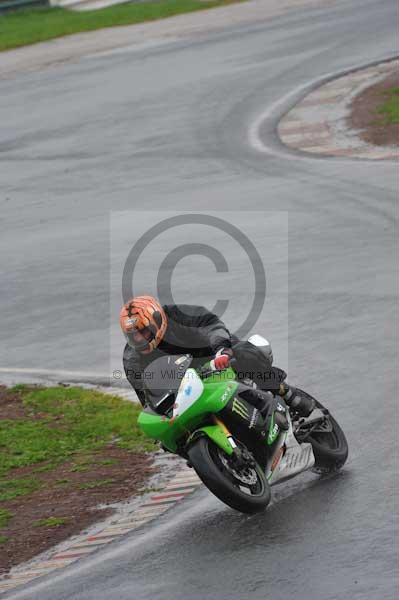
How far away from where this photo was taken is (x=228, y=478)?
26.6 feet

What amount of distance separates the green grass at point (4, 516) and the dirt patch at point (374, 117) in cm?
1347

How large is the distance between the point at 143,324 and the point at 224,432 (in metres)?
1.01

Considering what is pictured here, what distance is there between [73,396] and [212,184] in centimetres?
854

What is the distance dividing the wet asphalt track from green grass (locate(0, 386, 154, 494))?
1.12 m

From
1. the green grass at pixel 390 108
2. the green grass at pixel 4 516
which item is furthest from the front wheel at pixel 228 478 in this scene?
the green grass at pixel 390 108

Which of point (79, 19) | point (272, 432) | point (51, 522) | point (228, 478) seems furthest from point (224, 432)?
point (79, 19)

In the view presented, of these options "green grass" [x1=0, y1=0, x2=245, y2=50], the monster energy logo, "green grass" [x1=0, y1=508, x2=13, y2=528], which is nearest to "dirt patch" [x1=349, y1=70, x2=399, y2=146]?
"green grass" [x1=0, y1=0, x2=245, y2=50]

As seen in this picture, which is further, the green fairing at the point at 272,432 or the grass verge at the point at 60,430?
the grass verge at the point at 60,430

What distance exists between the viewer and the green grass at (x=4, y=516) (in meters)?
9.27

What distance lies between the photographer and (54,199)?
797 inches

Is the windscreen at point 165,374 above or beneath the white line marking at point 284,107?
above

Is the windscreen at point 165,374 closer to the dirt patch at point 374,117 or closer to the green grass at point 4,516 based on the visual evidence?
the green grass at point 4,516

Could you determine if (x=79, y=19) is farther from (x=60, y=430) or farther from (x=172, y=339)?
(x=172, y=339)

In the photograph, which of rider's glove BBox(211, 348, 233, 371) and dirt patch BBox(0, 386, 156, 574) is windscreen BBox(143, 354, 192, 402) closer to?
rider's glove BBox(211, 348, 233, 371)
